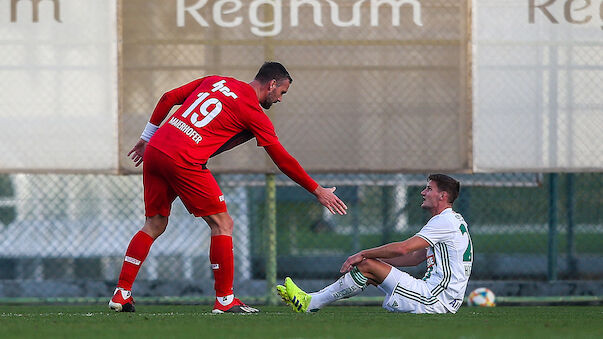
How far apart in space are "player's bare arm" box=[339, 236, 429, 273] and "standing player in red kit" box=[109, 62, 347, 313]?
1.30 feet

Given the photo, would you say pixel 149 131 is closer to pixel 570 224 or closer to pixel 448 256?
pixel 448 256

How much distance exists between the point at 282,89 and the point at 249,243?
14.1 ft

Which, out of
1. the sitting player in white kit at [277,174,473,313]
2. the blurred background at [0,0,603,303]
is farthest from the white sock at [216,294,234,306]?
the blurred background at [0,0,603,303]

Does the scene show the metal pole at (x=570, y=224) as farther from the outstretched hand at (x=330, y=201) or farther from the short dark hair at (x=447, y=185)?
the outstretched hand at (x=330, y=201)

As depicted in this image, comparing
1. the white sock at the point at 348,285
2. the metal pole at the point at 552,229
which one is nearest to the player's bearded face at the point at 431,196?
the white sock at the point at 348,285

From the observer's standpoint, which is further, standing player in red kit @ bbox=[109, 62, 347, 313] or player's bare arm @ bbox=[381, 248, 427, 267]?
player's bare arm @ bbox=[381, 248, 427, 267]

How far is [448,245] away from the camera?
6875 mm

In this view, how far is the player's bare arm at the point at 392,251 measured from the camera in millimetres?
6676

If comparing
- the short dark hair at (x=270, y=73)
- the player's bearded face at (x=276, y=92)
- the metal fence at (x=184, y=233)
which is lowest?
the metal fence at (x=184, y=233)

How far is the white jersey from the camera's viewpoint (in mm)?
6816

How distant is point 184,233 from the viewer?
444 inches

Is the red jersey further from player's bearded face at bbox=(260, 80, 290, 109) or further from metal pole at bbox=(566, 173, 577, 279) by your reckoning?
metal pole at bbox=(566, 173, 577, 279)

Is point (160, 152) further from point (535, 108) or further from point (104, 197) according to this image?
point (104, 197)

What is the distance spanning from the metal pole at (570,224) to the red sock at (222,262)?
13.9 feet
